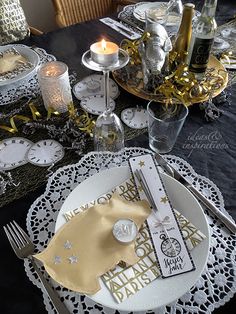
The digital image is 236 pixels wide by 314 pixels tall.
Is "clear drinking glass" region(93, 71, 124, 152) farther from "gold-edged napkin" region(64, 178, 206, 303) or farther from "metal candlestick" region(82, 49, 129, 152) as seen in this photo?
"gold-edged napkin" region(64, 178, 206, 303)

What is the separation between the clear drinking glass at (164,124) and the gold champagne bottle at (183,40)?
152 mm

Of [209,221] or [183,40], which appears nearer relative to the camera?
[209,221]

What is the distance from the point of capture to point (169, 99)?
26.2 inches

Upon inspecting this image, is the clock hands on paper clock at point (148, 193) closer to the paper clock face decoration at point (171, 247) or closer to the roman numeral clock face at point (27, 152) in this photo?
the paper clock face decoration at point (171, 247)

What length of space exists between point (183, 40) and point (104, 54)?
1.10 feet

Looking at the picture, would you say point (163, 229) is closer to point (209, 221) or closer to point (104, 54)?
point (209, 221)

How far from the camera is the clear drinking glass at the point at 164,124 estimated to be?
0.60 m

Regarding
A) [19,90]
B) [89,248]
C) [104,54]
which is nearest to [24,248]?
[89,248]

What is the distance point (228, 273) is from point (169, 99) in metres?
0.36

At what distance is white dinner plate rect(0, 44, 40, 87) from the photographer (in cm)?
75

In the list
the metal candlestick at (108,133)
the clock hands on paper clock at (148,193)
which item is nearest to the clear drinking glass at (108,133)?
the metal candlestick at (108,133)

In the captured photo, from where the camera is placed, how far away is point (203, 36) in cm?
69

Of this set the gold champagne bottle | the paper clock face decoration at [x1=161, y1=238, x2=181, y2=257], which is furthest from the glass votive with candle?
the paper clock face decoration at [x1=161, y1=238, x2=181, y2=257]

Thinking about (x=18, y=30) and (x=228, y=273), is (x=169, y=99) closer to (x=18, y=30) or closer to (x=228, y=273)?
(x=228, y=273)
